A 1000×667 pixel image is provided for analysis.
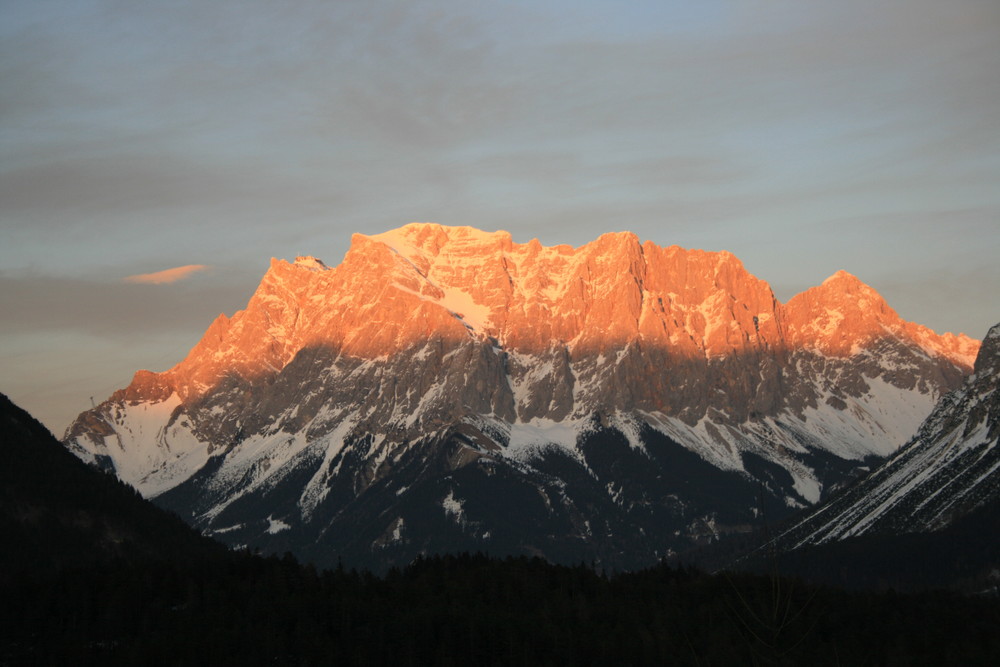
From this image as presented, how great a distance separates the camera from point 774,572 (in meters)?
97.9

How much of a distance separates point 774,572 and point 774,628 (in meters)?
3.45

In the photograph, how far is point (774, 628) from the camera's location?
9675 cm
